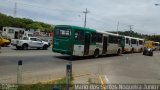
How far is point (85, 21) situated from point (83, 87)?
2902 inches

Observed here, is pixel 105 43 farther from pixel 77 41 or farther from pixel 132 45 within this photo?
pixel 132 45

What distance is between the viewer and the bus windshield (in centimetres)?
2621

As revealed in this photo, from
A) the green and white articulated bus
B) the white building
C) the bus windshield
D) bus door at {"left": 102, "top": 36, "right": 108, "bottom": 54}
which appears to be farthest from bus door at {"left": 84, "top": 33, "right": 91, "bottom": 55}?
the white building

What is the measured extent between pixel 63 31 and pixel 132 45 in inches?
1081

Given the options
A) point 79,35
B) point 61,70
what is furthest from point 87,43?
point 61,70

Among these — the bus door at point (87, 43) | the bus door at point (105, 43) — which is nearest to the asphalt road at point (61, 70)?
the bus door at point (87, 43)

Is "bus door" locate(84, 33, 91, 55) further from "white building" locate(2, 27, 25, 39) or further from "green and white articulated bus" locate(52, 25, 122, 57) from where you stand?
"white building" locate(2, 27, 25, 39)

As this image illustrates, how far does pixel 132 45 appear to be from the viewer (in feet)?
171

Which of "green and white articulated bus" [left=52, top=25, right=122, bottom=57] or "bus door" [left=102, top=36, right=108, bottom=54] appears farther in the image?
"bus door" [left=102, top=36, right=108, bottom=54]

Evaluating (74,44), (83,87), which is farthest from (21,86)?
(74,44)

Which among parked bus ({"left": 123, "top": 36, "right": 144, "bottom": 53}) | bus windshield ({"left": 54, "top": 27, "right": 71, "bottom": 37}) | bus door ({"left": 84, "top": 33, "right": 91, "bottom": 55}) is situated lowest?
parked bus ({"left": 123, "top": 36, "right": 144, "bottom": 53})

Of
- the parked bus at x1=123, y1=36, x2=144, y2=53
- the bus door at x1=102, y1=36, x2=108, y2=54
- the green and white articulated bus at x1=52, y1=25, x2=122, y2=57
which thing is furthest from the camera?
the parked bus at x1=123, y1=36, x2=144, y2=53

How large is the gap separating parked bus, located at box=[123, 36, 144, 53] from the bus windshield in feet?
70.9

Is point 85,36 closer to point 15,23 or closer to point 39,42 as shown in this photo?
point 39,42
